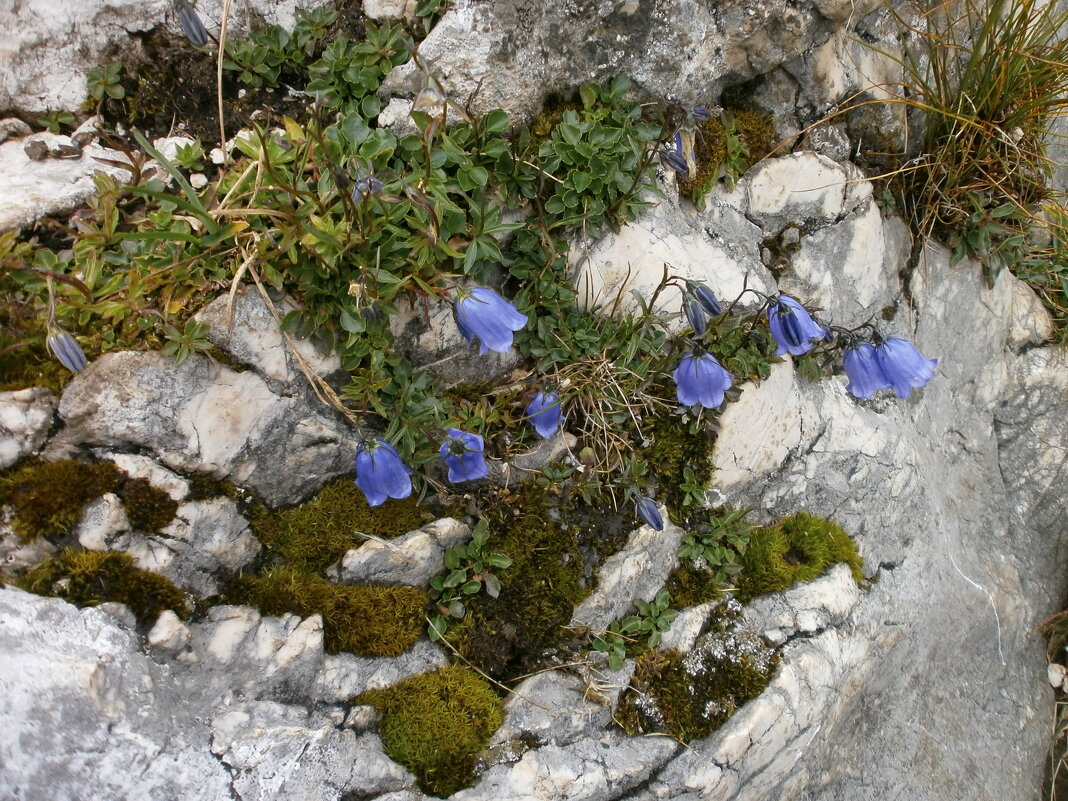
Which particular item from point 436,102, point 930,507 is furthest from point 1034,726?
point 436,102

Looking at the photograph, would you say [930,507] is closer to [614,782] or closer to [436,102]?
[614,782]

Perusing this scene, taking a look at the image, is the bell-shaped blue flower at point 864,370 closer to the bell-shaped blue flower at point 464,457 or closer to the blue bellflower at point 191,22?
the bell-shaped blue flower at point 464,457

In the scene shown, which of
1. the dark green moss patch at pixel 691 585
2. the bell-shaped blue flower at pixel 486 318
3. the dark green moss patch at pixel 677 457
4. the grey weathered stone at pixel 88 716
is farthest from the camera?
the dark green moss patch at pixel 677 457

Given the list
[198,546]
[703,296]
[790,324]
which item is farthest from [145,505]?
[790,324]

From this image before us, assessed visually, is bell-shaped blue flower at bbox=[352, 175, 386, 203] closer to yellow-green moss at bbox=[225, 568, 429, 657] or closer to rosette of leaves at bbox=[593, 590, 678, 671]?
yellow-green moss at bbox=[225, 568, 429, 657]

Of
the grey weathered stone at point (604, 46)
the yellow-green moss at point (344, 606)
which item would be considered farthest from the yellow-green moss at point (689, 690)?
the grey weathered stone at point (604, 46)

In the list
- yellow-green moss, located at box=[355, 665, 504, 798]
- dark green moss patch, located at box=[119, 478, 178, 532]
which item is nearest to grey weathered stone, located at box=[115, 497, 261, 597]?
dark green moss patch, located at box=[119, 478, 178, 532]
